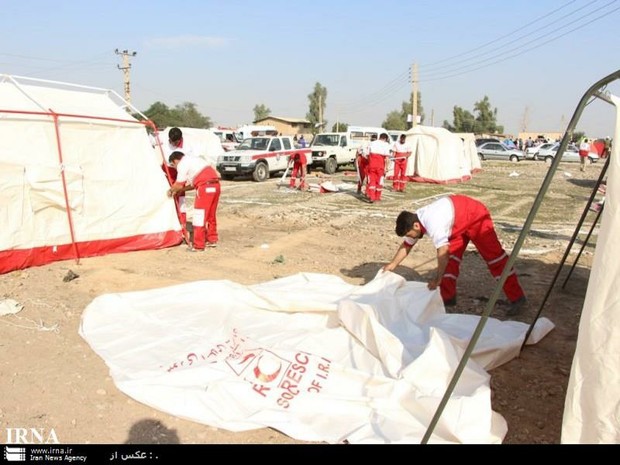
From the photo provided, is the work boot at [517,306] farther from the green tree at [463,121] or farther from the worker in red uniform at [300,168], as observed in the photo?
the green tree at [463,121]

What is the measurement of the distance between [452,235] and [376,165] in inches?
330

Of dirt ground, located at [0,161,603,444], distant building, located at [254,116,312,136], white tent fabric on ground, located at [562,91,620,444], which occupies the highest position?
distant building, located at [254,116,312,136]

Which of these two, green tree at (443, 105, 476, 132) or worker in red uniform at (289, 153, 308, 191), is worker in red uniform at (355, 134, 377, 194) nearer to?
worker in red uniform at (289, 153, 308, 191)

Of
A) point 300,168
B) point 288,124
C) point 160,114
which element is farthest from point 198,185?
point 288,124

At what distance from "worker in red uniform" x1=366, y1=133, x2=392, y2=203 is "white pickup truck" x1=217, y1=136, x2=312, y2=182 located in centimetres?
497

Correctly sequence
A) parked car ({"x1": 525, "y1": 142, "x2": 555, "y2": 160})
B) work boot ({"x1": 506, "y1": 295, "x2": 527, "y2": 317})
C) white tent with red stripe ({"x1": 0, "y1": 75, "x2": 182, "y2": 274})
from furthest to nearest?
parked car ({"x1": 525, "y1": 142, "x2": 555, "y2": 160})
white tent with red stripe ({"x1": 0, "y1": 75, "x2": 182, "y2": 274})
work boot ({"x1": 506, "y1": 295, "x2": 527, "y2": 317})

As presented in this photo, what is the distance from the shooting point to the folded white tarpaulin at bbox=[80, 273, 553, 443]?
10.1ft

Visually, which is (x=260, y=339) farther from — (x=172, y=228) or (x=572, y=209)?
(x=572, y=209)

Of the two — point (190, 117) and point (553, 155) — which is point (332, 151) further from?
point (190, 117)

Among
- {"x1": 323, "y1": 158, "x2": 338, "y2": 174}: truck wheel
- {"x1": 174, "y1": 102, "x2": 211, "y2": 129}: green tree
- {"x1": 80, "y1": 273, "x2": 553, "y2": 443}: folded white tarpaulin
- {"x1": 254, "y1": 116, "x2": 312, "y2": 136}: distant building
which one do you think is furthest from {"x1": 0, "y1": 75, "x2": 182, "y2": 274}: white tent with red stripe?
{"x1": 254, "y1": 116, "x2": 312, "y2": 136}: distant building

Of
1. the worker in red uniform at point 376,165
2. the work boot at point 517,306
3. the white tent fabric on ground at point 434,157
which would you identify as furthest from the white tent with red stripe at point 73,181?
the white tent fabric on ground at point 434,157

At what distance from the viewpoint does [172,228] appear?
7.75m
